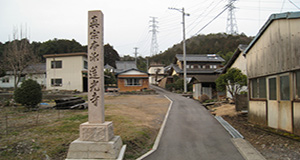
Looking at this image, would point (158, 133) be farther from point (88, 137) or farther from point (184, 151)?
point (88, 137)

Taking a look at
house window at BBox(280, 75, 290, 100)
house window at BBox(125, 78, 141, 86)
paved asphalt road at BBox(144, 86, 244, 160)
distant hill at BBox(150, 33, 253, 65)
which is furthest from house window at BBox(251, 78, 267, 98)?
distant hill at BBox(150, 33, 253, 65)

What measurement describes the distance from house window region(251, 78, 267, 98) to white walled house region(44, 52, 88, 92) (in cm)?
2666

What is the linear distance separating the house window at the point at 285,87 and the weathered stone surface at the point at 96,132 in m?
6.98

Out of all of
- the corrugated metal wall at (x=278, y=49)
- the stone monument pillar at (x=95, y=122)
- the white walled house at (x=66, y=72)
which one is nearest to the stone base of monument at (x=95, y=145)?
the stone monument pillar at (x=95, y=122)

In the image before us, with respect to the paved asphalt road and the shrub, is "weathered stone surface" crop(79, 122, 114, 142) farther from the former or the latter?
the shrub

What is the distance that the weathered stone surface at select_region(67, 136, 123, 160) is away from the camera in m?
5.96

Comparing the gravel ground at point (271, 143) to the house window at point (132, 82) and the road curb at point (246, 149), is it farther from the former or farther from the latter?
the house window at point (132, 82)

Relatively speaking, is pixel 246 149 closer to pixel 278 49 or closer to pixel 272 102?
pixel 272 102

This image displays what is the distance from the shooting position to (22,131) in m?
8.05

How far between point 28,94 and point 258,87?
547 inches

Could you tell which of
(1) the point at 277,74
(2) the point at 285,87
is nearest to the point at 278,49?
(1) the point at 277,74

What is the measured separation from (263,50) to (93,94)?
821cm

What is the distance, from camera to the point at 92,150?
19.9 feet

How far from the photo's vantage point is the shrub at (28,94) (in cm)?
1326
